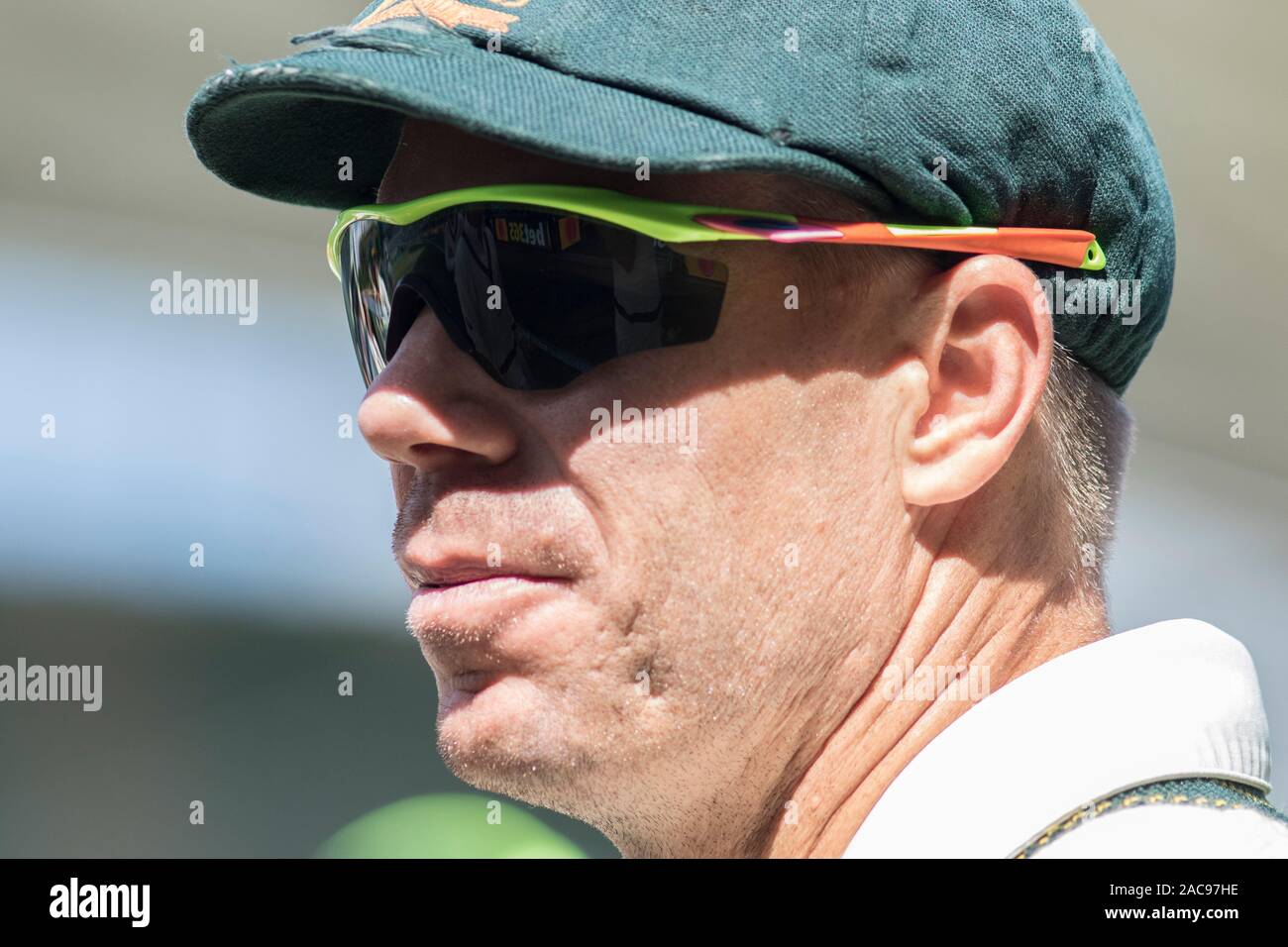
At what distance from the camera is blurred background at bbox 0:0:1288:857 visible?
191 inches

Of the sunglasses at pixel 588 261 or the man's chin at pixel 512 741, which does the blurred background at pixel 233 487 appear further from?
the man's chin at pixel 512 741

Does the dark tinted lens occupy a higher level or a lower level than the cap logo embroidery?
lower

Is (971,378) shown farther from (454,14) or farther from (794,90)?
(454,14)

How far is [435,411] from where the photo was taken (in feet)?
4.36

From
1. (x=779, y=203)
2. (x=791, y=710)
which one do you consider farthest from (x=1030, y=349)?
(x=791, y=710)

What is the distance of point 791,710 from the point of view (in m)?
1.31

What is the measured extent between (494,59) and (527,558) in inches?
18.4

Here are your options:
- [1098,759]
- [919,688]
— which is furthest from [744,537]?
[1098,759]

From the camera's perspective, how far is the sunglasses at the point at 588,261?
48.4 inches

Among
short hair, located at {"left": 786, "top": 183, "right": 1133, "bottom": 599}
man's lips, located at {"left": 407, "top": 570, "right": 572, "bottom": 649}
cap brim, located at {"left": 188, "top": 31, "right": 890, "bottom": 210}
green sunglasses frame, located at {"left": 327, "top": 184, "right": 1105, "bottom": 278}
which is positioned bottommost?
man's lips, located at {"left": 407, "top": 570, "right": 572, "bottom": 649}

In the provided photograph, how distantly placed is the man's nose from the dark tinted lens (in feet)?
0.09

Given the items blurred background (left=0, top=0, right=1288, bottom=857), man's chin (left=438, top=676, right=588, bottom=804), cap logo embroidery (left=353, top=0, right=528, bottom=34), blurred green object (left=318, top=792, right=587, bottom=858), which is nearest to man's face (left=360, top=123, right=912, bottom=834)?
man's chin (left=438, top=676, right=588, bottom=804)

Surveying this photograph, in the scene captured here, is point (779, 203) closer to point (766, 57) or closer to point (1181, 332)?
point (766, 57)

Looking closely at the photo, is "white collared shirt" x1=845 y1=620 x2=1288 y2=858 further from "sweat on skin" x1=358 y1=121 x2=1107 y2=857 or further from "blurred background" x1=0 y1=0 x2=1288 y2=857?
"blurred background" x1=0 y1=0 x2=1288 y2=857
